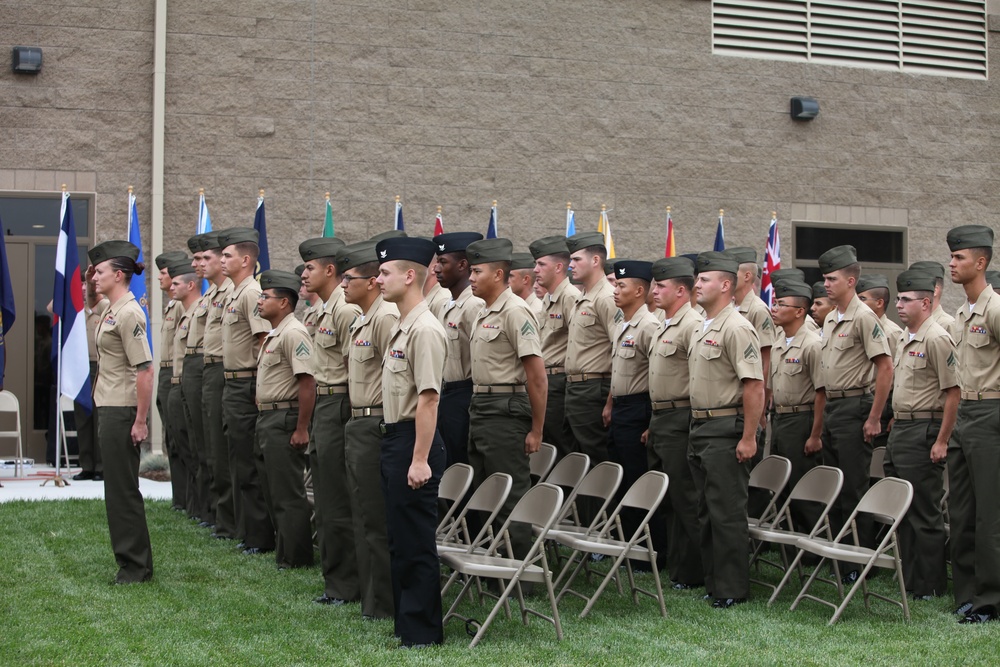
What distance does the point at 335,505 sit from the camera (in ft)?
23.9

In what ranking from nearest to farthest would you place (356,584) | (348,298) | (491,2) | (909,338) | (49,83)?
(348,298), (356,584), (909,338), (49,83), (491,2)

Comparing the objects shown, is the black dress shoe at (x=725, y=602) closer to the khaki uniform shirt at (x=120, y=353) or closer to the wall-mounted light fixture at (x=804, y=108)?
the khaki uniform shirt at (x=120, y=353)

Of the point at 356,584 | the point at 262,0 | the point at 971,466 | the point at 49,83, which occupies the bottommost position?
the point at 356,584

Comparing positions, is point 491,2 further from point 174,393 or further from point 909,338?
point 909,338

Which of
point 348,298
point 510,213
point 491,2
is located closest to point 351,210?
point 510,213

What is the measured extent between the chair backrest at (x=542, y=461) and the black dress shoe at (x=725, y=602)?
1.40 meters

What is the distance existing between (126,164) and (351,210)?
2.58 m

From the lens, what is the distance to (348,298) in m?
6.79

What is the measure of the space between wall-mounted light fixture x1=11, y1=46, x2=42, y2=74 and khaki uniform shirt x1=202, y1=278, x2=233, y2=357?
5518mm

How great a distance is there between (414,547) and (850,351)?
3910 millimetres

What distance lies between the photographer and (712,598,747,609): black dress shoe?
720 cm

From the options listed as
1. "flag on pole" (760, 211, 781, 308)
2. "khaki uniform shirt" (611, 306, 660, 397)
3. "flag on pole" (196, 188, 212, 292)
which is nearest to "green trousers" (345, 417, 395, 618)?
"khaki uniform shirt" (611, 306, 660, 397)

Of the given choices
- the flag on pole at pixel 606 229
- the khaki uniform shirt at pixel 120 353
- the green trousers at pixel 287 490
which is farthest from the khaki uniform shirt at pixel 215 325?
the flag on pole at pixel 606 229

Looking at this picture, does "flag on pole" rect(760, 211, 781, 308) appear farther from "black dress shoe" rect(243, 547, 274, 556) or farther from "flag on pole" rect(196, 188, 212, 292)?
"black dress shoe" rect(243, 547, 274, 556)
